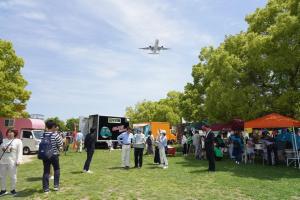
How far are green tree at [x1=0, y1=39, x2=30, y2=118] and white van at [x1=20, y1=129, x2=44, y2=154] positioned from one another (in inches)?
278

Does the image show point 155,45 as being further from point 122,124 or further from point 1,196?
point 1,196

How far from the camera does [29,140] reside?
27250 millimetres

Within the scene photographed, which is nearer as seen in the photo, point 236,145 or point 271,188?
point 271,188

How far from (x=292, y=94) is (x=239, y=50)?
617 cm

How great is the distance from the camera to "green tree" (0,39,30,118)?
3353 cm

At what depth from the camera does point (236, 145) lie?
1945 centimetres

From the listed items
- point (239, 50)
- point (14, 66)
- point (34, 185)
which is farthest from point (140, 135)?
point (14, 66)

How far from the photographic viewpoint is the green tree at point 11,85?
33531 millimetres

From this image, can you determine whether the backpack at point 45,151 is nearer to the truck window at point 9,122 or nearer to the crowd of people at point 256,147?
the crowd of people at point 256,147

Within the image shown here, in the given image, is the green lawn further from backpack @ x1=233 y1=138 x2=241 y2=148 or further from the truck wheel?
the truck wheel

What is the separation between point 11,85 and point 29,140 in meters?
9.37

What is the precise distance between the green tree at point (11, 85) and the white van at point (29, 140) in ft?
23.2

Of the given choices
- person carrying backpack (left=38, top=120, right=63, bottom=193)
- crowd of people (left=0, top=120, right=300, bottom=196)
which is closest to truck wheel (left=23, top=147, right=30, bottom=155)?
crowd of people (left=0, top=120, right=300, bottom=196)

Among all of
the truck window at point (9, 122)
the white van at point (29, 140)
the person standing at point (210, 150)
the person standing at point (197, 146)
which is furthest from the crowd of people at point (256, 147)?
the truck window at point (9, 122)
